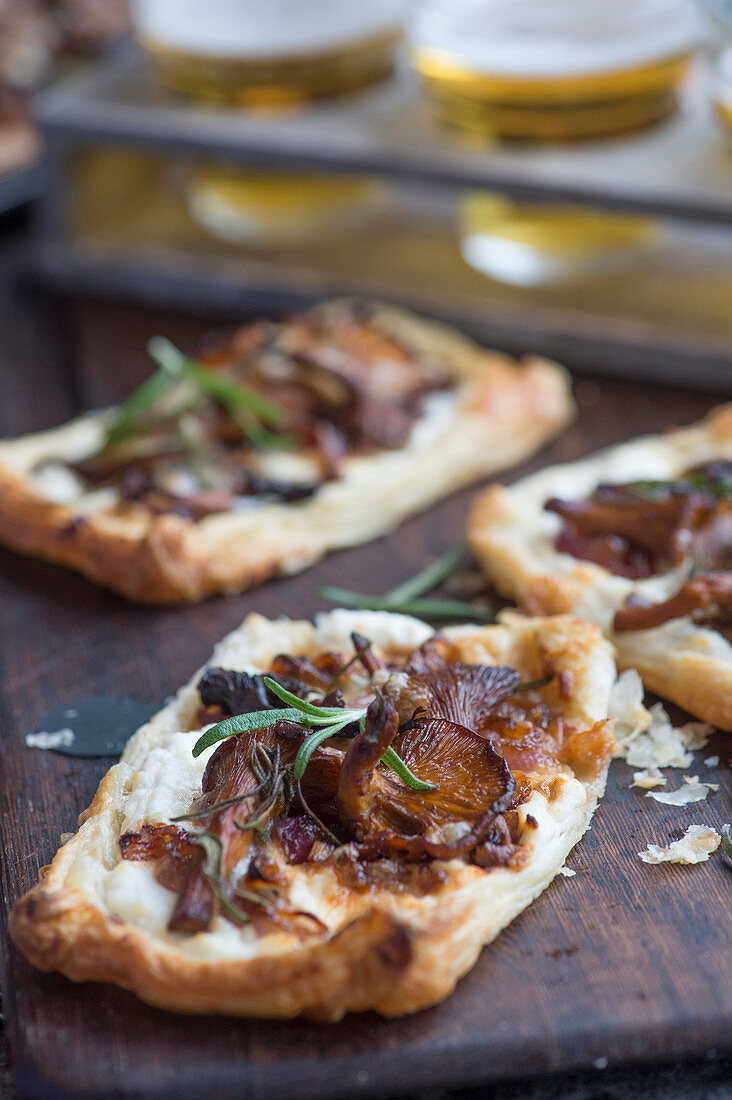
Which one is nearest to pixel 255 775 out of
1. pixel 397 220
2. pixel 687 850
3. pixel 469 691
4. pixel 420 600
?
pixel 469 691

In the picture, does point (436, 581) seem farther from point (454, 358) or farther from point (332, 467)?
point (454, 358)

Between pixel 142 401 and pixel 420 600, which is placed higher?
pixel 142 401

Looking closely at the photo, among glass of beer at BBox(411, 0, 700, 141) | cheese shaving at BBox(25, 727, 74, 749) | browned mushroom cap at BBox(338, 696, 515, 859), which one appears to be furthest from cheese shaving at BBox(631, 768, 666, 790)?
glass of beer at BBox(411, 0, 700, 141)

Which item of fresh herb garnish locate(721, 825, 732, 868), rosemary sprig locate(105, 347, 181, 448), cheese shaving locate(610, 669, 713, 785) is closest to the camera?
fresh herb garnish locate(721, 825, 732, 868)

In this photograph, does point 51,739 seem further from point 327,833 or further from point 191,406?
point 191,406

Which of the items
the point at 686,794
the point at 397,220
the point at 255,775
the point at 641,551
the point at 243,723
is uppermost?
the point at 243,723

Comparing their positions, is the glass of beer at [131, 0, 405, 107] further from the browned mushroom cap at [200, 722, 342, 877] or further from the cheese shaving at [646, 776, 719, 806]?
the cheese shaving at [646, 776, 719, 806]

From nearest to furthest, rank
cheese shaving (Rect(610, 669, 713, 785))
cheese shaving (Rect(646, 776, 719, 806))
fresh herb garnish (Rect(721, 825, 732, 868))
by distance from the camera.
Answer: fresh herb garnish (Rect(721, 825, 732, 868)) < cheese shaving (Rect(646, 776, 719, 806)) < cheese shaving (Rect(610, 669, 713, 785))
